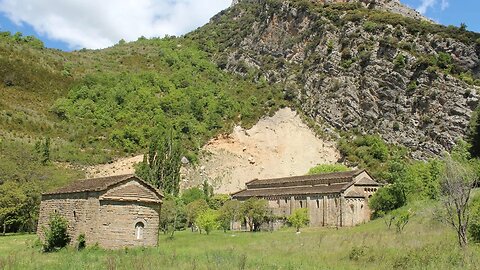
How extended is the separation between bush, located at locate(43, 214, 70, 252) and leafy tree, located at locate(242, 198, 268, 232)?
24623 millimetres

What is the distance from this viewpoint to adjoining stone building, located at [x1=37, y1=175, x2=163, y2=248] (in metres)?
29.3

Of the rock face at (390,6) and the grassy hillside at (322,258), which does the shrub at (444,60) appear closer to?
the rock face at (390,6)

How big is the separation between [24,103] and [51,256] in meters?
64.6

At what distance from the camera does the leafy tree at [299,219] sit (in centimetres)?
4783

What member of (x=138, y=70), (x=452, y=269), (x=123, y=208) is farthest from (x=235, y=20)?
(x=452, y=269)

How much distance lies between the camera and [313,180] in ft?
193

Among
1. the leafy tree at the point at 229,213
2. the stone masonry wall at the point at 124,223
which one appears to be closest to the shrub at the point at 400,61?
the leafy tree at the point at 229,213

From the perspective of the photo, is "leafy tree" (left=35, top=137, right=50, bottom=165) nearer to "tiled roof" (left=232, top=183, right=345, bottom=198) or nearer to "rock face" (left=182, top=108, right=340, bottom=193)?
"rock face" (left=182, top=108, right=340, bottom=193)

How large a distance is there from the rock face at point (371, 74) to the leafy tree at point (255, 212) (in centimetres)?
3518

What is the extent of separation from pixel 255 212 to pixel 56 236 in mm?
25584

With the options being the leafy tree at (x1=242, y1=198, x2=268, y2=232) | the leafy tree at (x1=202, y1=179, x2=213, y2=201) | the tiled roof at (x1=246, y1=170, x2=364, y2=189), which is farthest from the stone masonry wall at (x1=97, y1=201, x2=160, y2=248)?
the leafy tree at (x1=202, y1=179, x2=213, y2=201)

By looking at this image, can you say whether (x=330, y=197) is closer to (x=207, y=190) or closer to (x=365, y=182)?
(x=365, y=182)

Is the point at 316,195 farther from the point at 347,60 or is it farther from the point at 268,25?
the point at 268,25

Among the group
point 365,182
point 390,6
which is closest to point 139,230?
point 365,182
